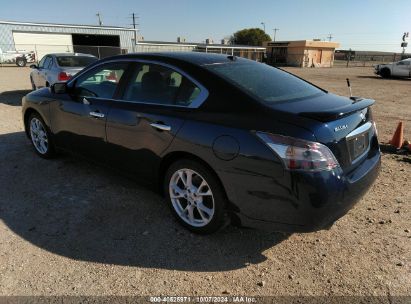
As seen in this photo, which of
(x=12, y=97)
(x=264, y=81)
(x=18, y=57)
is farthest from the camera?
(x=18, y=57)

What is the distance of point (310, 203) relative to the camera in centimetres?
272

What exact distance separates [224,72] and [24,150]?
418cm

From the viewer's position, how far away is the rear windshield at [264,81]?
3.26 metres

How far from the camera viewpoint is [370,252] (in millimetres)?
3234

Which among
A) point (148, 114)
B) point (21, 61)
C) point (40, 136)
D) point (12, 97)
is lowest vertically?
point (21, 61)

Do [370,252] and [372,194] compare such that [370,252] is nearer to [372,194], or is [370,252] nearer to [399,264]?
[399,264]

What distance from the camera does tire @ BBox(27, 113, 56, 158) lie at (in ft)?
17.5

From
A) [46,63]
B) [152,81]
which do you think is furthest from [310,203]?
[46,63]

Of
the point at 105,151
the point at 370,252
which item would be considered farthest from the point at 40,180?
the point at 370,252

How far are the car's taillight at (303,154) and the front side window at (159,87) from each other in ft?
3.34

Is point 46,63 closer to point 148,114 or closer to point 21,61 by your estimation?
point 148,114

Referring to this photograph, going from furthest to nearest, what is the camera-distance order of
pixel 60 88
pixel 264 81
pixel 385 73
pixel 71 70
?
pixel 385 73 → pixel 71 70 → pixel 60 88 → pixel 264 81

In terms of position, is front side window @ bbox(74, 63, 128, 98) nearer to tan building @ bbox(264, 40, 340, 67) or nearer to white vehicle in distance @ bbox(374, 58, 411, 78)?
white vehicle in distance @ bbox(374, 58, 411, 78)

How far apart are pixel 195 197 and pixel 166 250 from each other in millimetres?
545
